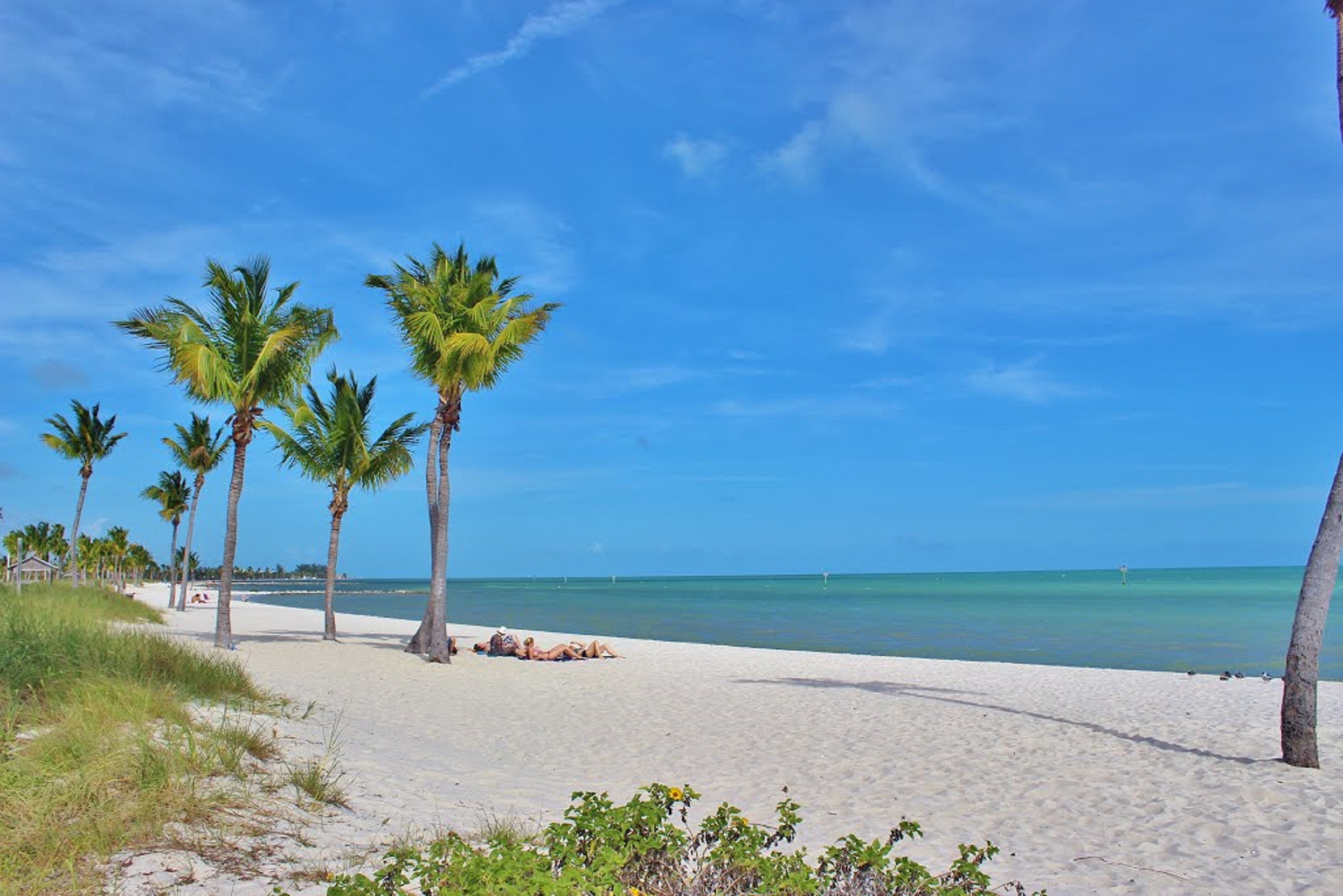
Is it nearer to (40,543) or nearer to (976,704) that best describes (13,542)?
(40,543)

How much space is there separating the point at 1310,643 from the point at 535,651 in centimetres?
1520

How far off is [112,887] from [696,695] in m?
10.9

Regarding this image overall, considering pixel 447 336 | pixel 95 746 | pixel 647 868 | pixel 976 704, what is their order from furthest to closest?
pixel 447 336 < pixel 976 704 < pixel 95 746 < pixel 647 868

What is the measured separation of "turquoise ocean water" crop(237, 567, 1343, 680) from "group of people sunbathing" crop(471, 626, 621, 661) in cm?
922

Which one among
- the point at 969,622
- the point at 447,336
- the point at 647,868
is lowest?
the point at 969,622

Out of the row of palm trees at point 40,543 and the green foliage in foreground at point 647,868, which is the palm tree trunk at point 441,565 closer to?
the green foliage in foreground at point 647,868

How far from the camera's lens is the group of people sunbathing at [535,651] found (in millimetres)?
19531

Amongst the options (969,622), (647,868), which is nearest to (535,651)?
(647,868)

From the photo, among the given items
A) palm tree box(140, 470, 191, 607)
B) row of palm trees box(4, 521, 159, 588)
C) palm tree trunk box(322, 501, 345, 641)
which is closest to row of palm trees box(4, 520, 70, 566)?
row of palm trees box(4, 521, 159, 588)

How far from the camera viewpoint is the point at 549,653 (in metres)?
19.5

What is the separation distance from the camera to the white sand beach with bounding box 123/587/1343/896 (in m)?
5.90

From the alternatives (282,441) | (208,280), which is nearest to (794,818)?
(208,280)

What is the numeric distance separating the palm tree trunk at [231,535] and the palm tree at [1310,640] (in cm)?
1771

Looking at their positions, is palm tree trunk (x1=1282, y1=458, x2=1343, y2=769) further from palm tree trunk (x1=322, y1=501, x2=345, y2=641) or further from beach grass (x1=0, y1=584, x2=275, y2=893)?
palm tree trunk (x1=322, y1=501, x2=345, y2=641)
